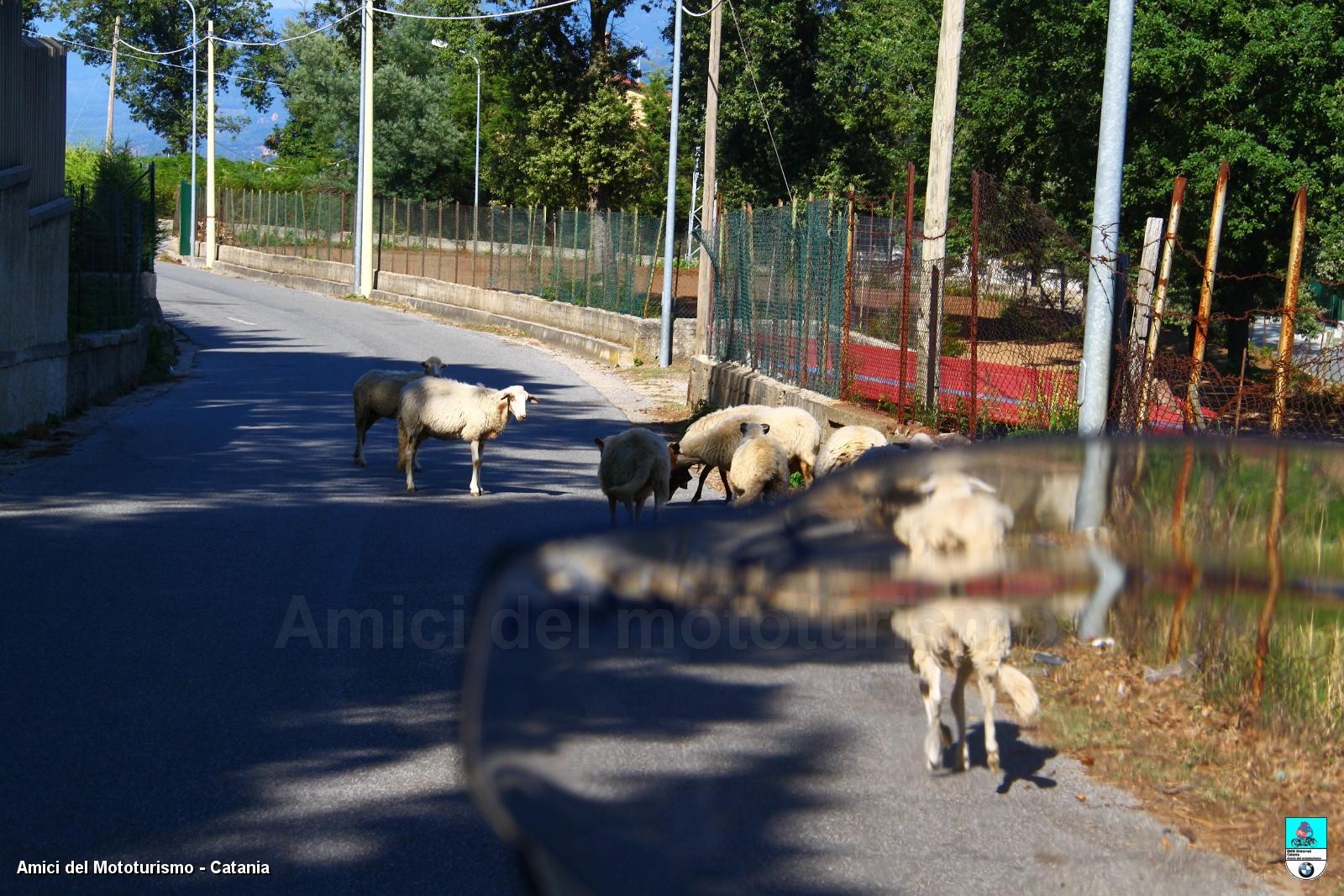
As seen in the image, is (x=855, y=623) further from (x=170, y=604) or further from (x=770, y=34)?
(x=770, y=34)

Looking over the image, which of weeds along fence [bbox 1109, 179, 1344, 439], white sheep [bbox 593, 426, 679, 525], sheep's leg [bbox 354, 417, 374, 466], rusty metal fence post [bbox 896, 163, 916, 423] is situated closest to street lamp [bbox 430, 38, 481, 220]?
sheep's leg [bbox 354, 417, 374, 466]

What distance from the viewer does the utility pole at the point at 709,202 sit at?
939 inches

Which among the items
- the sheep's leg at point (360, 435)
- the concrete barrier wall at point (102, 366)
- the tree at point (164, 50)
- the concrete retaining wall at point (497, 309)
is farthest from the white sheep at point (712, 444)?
the tree at point (164, 50)

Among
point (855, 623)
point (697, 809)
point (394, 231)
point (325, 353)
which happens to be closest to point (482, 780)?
point (697, 809)

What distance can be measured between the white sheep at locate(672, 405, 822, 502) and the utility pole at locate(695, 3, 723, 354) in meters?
11.8

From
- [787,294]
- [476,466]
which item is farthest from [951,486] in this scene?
[787,294]

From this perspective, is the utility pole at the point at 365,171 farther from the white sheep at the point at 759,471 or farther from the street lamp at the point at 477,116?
the white sheep at the point at 759,471

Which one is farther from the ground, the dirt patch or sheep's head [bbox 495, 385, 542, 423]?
the dirt patch

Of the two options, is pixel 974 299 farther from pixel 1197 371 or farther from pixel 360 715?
pixel 360 715

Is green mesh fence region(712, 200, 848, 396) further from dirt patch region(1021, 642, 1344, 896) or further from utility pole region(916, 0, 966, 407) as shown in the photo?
dirt patch region(1021, 642, 1344, 896)

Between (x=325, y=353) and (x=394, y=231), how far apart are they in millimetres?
17398

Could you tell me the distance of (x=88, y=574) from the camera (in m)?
8.40

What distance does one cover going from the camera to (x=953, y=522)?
61.5 inches

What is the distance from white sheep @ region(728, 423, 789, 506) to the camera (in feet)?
31.1
